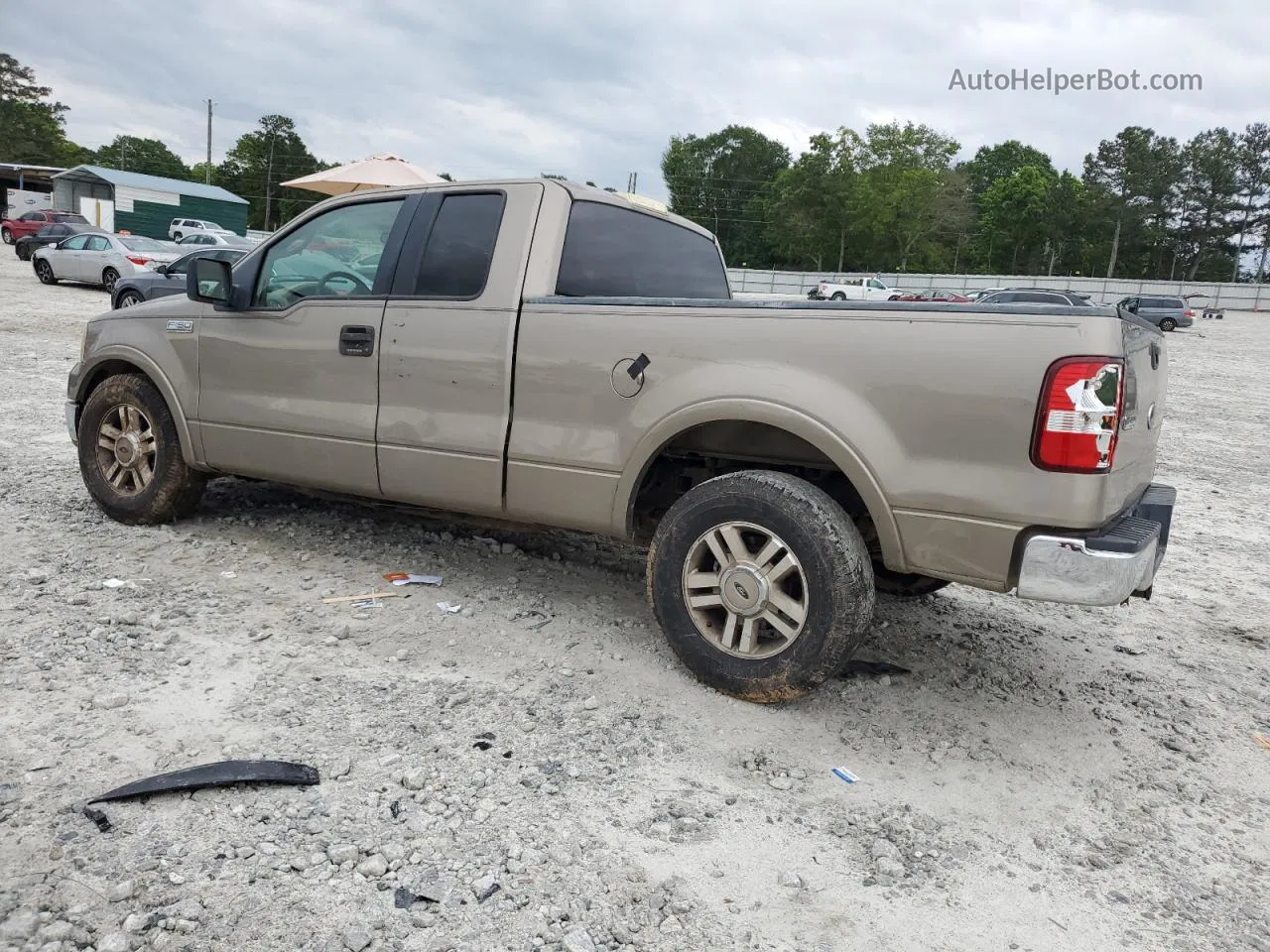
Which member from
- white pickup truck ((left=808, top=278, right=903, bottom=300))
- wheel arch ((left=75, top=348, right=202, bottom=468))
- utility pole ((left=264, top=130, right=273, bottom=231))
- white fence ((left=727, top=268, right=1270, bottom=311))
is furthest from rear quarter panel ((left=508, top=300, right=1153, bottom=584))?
utility pole ((left=264, top=130, right=273, bottom=231))

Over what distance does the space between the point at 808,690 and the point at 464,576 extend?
2041mm

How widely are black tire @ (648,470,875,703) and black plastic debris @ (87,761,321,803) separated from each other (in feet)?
4.64

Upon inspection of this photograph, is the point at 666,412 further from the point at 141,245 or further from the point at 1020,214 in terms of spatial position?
the point at 1020,214

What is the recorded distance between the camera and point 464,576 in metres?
4.79

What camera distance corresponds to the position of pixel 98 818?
103 inches

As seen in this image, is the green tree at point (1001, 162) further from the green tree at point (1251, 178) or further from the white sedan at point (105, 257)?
the white sedan at point (105, 257)

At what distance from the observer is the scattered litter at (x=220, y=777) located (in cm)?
274

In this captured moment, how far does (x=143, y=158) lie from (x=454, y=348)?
117 m

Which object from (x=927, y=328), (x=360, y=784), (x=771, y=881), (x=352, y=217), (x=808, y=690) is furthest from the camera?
(x=352, y=217)

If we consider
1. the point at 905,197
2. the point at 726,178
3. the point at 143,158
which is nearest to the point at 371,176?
the point at 905,197

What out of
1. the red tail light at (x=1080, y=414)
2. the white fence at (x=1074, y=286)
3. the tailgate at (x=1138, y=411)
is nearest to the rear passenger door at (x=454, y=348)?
the red tail light at (x=1080, y=414)

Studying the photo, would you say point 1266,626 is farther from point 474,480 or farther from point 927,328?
point 474,480

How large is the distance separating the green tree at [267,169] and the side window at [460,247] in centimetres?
9312

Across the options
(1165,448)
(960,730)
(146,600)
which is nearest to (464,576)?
(146,600)
